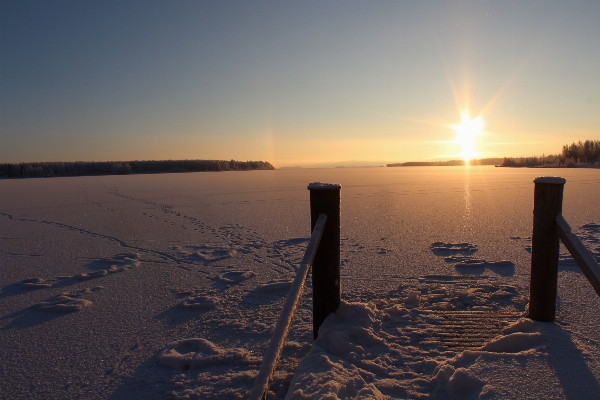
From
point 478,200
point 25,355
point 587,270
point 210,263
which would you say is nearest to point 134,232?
point 210,263

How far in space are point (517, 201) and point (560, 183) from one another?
731 cm

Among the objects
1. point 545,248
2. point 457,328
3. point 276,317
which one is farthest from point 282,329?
point 545,248

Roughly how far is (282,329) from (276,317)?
1.07 m

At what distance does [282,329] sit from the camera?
5.68ft

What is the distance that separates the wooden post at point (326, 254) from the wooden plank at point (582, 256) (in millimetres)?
1252

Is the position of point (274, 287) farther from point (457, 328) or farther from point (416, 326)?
point (457, 328)

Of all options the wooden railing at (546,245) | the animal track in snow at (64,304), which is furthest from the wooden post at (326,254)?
the animal track in snow at (64,304)

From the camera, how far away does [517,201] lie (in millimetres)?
8867

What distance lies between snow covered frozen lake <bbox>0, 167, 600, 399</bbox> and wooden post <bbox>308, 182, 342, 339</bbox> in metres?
0.09

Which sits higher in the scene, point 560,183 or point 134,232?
point 560,183

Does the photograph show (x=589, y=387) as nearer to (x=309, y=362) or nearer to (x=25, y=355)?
(x=309, y=362)

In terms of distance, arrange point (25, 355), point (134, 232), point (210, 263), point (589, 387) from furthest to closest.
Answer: point (134, 232) < point (210, 263) < point (25, 355) < point (589, 387)

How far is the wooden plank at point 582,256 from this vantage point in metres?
1.96

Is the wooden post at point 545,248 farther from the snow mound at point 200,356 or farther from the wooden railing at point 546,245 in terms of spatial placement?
the snow mound at point 200,356
